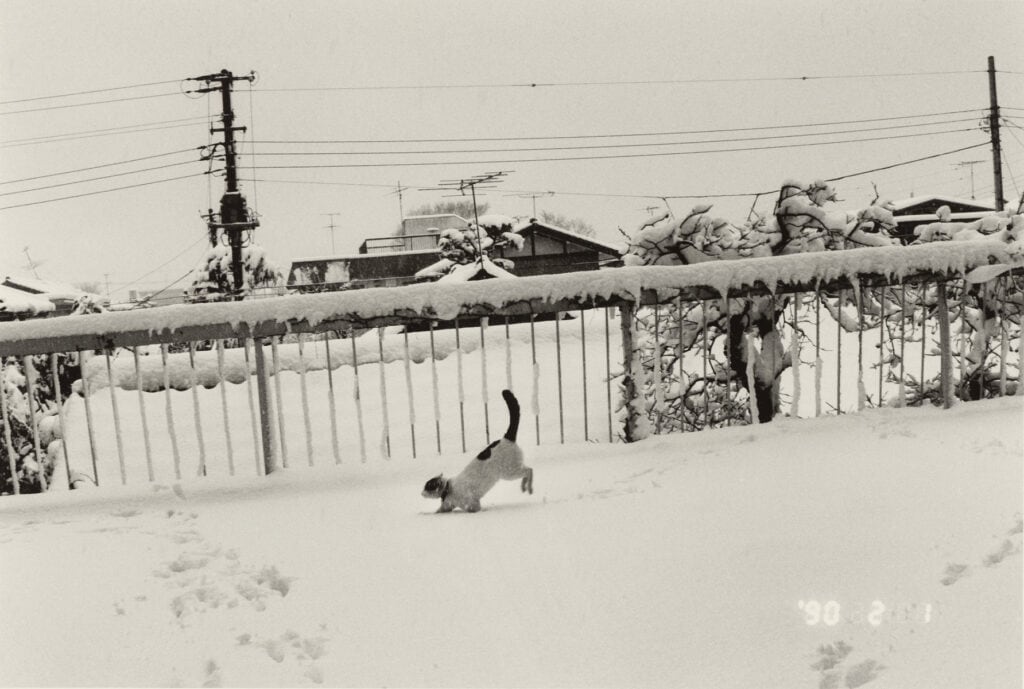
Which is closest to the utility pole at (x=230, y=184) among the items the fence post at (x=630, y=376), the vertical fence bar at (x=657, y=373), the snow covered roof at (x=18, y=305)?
the snow covered roof at (x=18, y=305)

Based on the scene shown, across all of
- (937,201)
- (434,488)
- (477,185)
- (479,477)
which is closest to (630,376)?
(479,477)

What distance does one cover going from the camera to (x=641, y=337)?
6.16 m

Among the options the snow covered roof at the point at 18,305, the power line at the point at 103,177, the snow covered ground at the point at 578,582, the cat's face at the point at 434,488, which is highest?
the power line at the point at 103,177

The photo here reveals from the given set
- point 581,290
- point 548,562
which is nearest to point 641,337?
point 581,290

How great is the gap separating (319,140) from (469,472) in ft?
76.3

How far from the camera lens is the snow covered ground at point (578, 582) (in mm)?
1878

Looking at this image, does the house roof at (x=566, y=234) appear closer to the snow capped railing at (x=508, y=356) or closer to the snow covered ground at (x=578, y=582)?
the snow capped railing at (x=508, y=356)

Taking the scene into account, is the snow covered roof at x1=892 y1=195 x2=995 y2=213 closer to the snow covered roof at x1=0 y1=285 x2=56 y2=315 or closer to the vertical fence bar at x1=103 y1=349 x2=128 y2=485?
the snow covered roof at x1=0 y1=285 x2=56 y2=315

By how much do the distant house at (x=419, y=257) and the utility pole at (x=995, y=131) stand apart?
9.37 meters

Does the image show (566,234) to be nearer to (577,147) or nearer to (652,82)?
(577,147)

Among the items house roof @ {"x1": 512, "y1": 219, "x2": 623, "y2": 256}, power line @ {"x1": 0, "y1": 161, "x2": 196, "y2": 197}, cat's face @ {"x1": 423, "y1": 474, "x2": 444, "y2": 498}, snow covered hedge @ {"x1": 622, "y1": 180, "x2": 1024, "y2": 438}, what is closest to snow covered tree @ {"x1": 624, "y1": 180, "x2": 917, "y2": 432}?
snow covered hedge @ {"x1": 622, "y1": 180, "x2": 1024, "y2": 438}

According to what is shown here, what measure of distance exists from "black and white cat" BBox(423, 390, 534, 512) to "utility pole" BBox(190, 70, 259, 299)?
17656 millimetres

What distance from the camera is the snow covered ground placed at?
6.16ft

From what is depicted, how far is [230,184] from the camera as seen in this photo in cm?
2031
